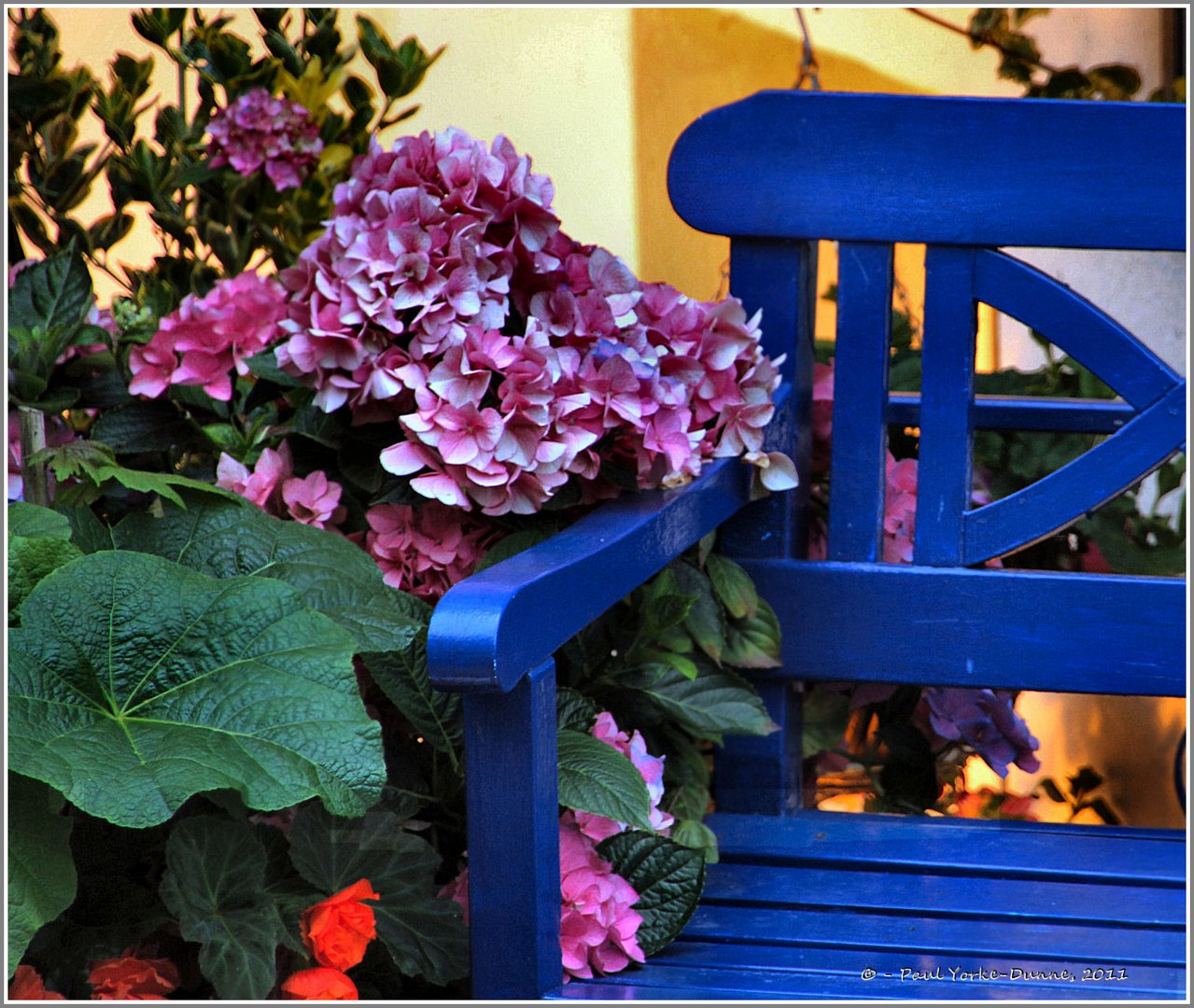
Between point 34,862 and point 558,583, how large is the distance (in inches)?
15.1

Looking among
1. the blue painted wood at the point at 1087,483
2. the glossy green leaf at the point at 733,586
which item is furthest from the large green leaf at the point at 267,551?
the blue painted wood at the point at 1087,483

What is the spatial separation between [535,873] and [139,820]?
0.97 feet

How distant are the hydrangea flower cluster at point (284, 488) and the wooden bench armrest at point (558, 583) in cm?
26

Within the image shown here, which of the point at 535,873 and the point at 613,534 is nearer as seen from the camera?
the point at 535,873

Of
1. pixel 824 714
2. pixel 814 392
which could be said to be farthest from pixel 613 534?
pixel 824 714

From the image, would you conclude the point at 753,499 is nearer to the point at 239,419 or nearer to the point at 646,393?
the point at 646,393

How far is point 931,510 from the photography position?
4.75 ft

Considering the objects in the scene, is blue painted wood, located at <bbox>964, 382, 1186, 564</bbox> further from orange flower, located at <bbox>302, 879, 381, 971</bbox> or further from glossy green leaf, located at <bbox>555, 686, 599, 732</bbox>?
orange flower, located at <bbox>302, 879, 381, 971</bbox>

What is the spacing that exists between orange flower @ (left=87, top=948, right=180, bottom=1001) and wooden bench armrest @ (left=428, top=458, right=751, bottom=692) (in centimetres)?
33

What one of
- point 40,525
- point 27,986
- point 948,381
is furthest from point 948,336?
point 27,986

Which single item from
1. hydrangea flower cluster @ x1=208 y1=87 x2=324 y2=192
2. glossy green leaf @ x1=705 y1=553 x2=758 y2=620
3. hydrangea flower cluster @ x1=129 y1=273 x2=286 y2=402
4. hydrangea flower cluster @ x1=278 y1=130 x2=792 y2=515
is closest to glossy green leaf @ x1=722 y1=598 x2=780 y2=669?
glossy green leaf @ x1=705 y1=553 x2=758 y2=620

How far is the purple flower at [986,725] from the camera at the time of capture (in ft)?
5.32

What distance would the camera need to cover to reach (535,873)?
99 cm

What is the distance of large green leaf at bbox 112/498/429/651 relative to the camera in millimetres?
1111
